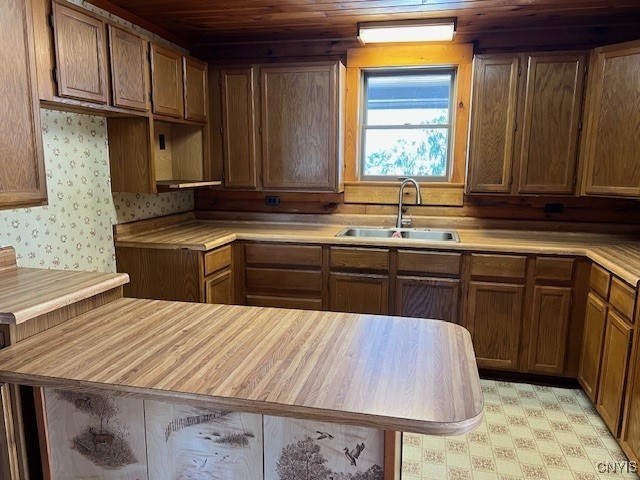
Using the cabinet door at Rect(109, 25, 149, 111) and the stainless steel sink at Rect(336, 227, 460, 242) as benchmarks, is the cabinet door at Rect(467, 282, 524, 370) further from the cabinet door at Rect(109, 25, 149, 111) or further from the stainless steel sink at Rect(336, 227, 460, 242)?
the cabinet door at Rect(109, 25, 149, 111)

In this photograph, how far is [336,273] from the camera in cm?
305

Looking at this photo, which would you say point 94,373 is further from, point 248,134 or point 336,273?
point 248,134

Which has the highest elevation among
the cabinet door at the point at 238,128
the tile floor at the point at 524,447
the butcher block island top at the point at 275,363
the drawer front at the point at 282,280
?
the cabinet door at the point at 238,128

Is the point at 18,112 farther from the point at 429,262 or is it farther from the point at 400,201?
the point at 400,201

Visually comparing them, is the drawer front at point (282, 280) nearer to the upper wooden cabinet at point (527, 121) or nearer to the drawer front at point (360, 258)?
the drawer front at point (360, 258)

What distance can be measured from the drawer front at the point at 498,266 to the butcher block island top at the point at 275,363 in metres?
1.37

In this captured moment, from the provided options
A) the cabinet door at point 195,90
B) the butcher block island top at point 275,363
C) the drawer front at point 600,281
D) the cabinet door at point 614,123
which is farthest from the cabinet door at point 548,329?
the cabinet door at point 195,90

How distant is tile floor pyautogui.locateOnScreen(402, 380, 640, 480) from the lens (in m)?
2.06

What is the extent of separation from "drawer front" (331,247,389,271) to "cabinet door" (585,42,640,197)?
1.36 metres

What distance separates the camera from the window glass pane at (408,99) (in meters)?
3.38

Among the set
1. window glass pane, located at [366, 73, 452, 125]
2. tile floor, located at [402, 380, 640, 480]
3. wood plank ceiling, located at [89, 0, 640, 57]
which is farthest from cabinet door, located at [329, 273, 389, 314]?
wood plank ceiling, located at [89, 0, 640, 57]

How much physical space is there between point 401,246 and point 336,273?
0.47 metres

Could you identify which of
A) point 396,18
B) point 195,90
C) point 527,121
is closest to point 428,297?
point 527,121

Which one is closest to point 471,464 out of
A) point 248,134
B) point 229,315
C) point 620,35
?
point 229,315
